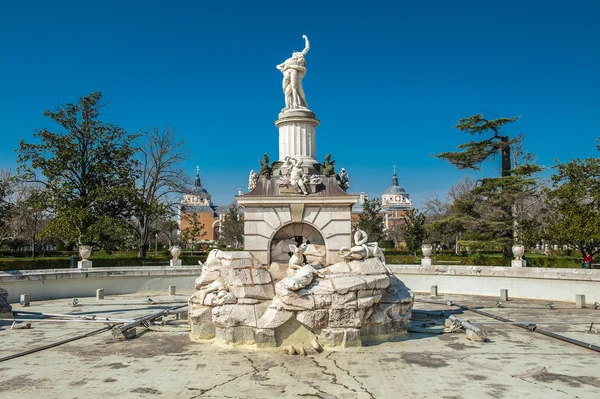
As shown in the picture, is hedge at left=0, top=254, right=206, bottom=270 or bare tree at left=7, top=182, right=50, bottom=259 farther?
bare tree at left=7, top=182, right=50, bottom=259

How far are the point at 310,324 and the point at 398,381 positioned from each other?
8.12 feet

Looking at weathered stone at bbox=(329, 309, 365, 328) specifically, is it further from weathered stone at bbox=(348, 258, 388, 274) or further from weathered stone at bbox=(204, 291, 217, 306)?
A: weathered stone at bbox=(204, 291, 217, 306)

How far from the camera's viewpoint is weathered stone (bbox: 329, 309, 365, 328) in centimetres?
1028

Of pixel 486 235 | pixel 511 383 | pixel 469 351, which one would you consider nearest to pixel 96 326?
pixel 469 351

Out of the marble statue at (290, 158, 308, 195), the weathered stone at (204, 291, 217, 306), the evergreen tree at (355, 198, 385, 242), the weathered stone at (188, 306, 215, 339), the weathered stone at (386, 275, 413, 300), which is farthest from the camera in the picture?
the evergreen tree at (355, 198, 385, 242)

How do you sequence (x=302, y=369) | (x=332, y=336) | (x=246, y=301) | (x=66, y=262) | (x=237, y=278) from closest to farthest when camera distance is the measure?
(x=302, y=369) → (x=332, y=336) → (x=246, y=301) → (x=237, y=278) → (x=66, y=262)

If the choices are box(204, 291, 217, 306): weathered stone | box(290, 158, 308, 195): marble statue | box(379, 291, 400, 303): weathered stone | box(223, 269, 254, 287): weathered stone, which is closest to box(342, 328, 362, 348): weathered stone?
box(379, 291, 400, 303): weathered stone

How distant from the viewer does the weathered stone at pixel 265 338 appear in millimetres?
10219

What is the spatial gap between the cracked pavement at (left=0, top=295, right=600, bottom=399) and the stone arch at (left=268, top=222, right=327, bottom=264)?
3334 millimetres

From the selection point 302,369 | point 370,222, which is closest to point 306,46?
point 302,369

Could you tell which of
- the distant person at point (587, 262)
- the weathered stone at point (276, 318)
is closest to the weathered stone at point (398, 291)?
the weathered stone at point (276, 318)

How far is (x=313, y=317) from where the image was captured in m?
10.2

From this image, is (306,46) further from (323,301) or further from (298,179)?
(323,301)

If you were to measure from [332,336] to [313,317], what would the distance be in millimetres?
569
